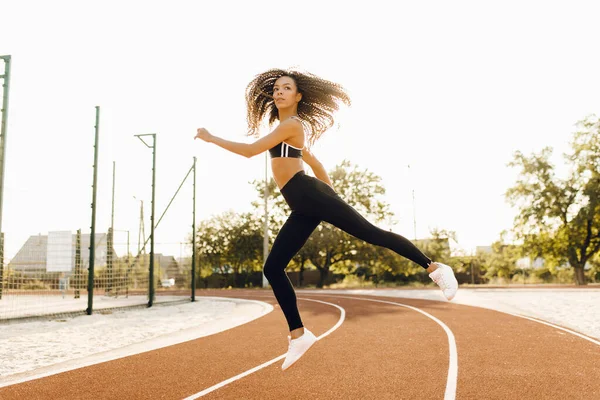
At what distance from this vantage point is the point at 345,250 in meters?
37.4

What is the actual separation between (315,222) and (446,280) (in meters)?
0.96

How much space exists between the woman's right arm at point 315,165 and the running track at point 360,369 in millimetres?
2159

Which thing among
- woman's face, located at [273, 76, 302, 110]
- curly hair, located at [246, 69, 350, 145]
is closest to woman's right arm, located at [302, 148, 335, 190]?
curly hair, located at [246, 69, 350, 145]

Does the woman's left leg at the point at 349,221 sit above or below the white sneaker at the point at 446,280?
above

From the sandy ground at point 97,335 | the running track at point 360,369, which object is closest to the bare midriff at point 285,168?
the running track at point 360,369

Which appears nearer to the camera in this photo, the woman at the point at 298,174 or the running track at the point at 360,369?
the woman at the point at 298,174

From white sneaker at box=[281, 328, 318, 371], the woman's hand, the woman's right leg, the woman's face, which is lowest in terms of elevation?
white sneaker at box=[281, 328, 318, 371]

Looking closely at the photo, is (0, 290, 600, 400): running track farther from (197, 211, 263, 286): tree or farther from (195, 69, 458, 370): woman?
(197, 211, 263, 286): tree

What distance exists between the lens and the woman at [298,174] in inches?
126

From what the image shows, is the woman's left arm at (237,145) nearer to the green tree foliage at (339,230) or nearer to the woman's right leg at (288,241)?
the woman's right leg at (288,241)

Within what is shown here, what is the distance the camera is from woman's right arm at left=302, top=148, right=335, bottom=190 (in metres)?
3.55

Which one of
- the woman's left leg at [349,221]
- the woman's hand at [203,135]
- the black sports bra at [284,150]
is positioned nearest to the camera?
the woman's hand at [203,135]

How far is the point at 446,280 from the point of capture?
137 inches

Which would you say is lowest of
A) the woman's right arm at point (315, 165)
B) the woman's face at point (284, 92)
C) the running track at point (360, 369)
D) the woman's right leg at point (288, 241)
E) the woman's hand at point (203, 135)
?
the running track at point (360, 369)
